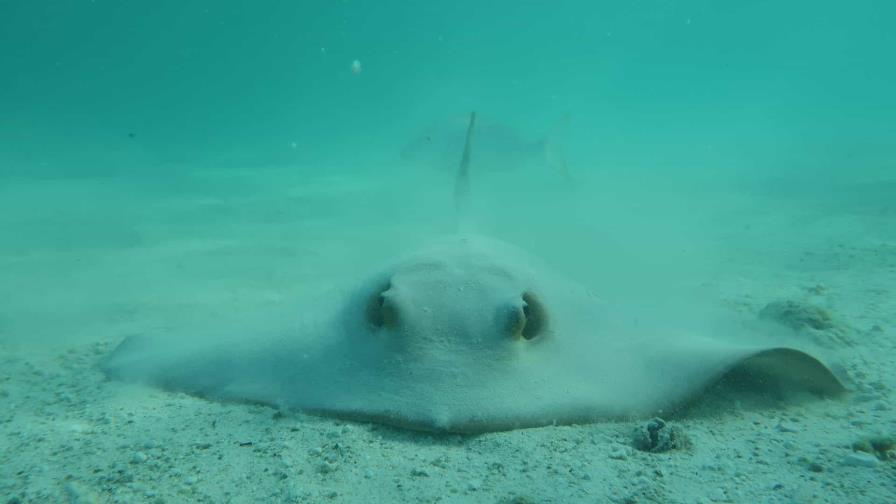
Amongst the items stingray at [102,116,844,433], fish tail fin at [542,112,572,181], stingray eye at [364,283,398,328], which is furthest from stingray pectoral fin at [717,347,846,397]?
fish tail fin at [542,112,572,181]

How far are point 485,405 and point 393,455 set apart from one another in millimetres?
482

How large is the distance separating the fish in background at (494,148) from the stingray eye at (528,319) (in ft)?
42.0

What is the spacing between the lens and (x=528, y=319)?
3072 millimetres

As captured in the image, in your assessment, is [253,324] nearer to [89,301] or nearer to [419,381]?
[419,381]

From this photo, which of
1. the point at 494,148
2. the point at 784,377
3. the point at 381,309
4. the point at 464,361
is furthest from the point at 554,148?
the point at 464,361

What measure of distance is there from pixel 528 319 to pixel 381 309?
0.84 metres

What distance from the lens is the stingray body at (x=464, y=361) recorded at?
2.50 m

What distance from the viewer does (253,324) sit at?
3779mm

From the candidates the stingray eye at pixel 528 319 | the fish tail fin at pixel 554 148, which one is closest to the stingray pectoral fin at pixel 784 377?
the stingray eye at pixel 528 319

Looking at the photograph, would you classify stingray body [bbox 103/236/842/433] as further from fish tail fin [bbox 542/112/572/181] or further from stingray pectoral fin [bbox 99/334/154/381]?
fish tail fin [bbox 542/112/572/181]

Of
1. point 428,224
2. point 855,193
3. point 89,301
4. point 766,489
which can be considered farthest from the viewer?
point 855,193

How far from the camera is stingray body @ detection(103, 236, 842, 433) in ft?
8.19

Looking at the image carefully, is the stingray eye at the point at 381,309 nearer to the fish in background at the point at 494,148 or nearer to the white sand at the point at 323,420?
the white sand at the point at 323,420

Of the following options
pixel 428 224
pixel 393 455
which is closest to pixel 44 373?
pixel 393 455
